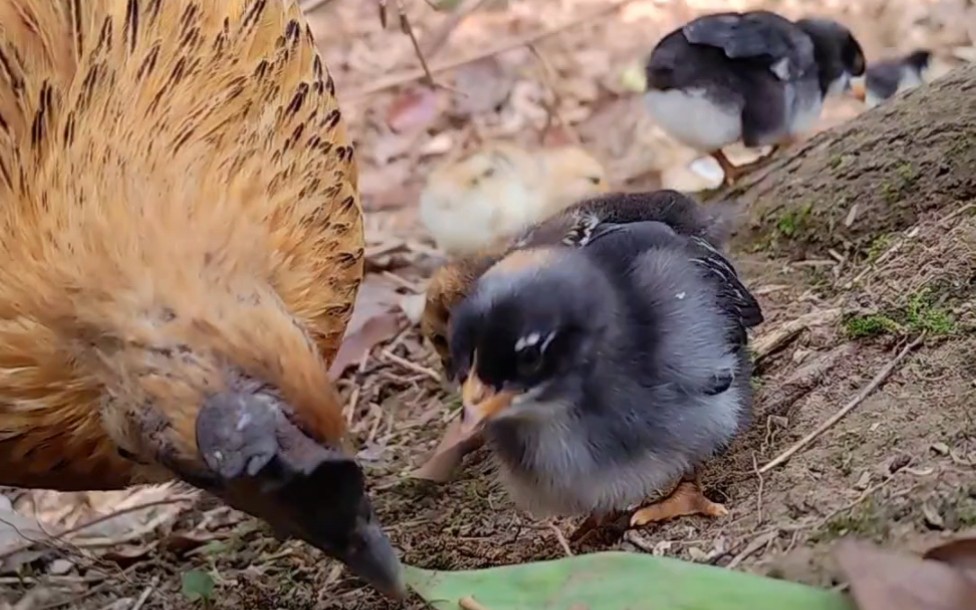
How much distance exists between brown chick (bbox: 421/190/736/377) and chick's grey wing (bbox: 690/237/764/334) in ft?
0.52

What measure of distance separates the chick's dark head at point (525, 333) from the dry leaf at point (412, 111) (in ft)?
11.9

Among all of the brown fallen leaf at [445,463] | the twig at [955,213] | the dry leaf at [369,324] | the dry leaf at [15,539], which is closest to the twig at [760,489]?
the brown fallen leaf at [445,463]

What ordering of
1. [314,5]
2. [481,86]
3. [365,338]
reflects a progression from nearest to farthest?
[365,338] < [314,5] < [481,86]

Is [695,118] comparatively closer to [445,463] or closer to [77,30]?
[445,463]

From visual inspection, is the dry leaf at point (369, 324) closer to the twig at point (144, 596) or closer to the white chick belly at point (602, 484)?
the twig at point (144, 596)

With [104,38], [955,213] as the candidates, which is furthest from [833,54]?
[104,38]

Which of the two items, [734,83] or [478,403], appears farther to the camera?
[734,83]

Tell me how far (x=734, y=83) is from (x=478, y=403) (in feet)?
7.18

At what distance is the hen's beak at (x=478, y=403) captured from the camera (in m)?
2.09

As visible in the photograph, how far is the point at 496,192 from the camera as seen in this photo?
3.92m

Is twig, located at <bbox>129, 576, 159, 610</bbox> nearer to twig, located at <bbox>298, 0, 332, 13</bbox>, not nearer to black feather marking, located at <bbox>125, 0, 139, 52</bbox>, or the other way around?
black feather marking, located at <bbox>125, 0, 139, 52</bbox>

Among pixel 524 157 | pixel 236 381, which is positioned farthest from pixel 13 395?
pixel 524 157

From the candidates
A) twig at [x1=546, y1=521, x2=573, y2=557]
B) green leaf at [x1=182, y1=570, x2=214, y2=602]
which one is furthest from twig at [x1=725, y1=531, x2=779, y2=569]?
green leaf at [x1=182, y1=570, x2=214, y2=602]

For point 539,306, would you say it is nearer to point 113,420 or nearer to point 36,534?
point 113,420
